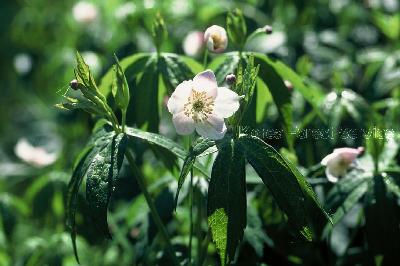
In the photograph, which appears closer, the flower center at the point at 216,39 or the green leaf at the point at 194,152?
the green leaf at the point at 194,152

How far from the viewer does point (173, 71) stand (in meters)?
2.08

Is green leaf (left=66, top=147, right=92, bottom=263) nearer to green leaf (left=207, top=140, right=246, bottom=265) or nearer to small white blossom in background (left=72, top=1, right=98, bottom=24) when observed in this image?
green leaf (left=207, top=140, right=246, bottom=265)

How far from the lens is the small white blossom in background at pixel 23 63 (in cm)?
405

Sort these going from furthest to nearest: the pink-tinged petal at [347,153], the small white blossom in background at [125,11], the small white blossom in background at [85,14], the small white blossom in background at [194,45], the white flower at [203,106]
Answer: the small white blossom in background at [85,14] → the small white blossom in background at [125,11] → the small white blossom in background at [194,45] → the pink-tinged petal at [347,153] → the white flower at [203,106]

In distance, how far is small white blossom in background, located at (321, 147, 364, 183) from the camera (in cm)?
196

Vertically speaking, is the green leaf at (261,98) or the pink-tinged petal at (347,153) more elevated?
the green leaf at (261,98)

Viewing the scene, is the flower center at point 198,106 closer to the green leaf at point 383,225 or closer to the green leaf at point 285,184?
the green leaf at point 285,184

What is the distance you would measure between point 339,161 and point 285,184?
1.52 ft

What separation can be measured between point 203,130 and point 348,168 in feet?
1.81

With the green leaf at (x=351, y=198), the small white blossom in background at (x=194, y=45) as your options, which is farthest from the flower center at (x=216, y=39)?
the small white blossom in background at (x=194, y=45)

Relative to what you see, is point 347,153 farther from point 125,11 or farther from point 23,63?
point 23,63

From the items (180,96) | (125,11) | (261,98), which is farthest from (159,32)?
(125,11)

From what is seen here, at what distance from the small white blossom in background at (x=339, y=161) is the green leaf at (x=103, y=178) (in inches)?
23.6

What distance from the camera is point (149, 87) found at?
2.14m
